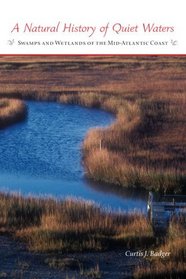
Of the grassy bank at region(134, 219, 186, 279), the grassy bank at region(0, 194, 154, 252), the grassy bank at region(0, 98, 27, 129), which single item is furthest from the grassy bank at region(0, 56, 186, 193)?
the grassy bank at region(134, 219, 186, 279)

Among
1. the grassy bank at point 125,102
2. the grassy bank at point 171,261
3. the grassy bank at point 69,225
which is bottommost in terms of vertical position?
the grassy bank at point 125,102

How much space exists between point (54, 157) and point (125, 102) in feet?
15.3

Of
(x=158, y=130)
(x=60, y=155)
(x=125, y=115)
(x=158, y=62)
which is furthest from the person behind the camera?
(x=158, y=62)

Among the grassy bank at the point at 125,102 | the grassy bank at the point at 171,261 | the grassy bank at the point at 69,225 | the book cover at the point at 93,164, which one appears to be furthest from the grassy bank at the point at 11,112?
the grassy bank at the point at 171,261

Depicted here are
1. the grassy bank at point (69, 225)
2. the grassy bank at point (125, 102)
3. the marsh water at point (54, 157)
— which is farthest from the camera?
the grassy bank at point (125, 102)

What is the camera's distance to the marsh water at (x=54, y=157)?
893 cm

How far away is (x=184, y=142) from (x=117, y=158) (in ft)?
6.85

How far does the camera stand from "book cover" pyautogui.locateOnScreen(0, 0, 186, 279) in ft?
18.6

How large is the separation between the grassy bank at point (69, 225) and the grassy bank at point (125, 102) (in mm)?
1957

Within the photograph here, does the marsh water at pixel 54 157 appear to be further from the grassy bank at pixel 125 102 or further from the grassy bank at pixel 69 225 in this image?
the grassy bank at pixel 69 225

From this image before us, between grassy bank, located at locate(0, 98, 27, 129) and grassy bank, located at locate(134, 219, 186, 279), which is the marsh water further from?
grassy bank, located at locate(134, 219, 186, 279)
